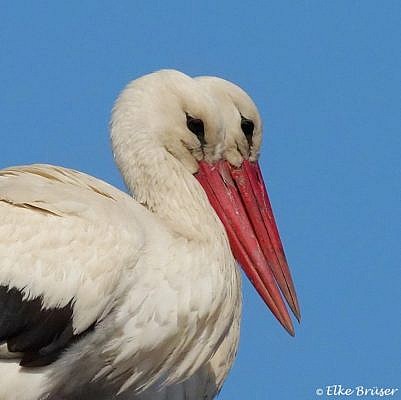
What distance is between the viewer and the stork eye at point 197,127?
26.8 ft

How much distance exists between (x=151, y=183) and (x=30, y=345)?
1.18 meters

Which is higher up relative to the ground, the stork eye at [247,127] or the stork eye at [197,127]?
the stork eye at [247,127]

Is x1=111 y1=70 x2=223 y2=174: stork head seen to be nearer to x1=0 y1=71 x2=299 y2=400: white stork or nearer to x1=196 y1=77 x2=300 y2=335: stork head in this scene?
x1=0 y1=71 x2=299 y2=400: white stork

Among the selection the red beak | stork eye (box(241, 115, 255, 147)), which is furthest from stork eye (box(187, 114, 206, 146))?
stork eye (box(241, 115, 255, 147))

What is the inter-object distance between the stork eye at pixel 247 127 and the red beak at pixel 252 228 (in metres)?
0.13

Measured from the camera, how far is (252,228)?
332 inches

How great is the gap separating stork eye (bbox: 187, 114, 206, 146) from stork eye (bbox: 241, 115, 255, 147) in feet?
1.27

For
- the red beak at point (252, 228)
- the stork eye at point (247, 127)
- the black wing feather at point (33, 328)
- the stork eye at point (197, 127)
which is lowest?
the black wing feather at point (33, 328)

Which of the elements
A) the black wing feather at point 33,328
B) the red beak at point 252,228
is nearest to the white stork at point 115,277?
the black wing feather at point 33,328

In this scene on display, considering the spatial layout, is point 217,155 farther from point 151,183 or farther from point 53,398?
point 53,398

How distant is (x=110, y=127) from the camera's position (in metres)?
8.20

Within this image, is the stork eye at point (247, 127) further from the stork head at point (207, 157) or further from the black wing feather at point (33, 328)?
the black wing feather at point (33, 328)

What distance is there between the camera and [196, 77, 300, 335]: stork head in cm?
827

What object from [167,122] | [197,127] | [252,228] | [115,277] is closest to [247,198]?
[252,228]
